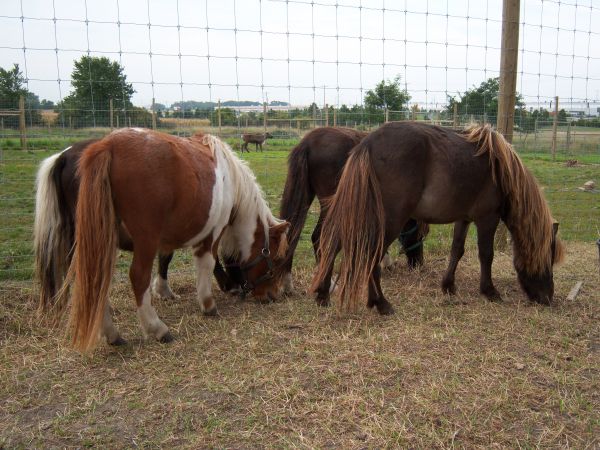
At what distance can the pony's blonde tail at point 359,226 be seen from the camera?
3.75 metres

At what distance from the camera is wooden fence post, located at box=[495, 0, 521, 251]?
579 cm

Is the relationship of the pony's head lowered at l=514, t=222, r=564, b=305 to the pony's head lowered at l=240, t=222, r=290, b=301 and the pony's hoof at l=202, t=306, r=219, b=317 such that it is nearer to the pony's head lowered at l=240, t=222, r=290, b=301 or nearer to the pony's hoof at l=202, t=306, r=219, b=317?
the pony's head lowered at l=240, t=222, r=290, b=301

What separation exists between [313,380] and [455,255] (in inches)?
90.7

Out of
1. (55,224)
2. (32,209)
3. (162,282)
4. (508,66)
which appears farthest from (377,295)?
(32,209)

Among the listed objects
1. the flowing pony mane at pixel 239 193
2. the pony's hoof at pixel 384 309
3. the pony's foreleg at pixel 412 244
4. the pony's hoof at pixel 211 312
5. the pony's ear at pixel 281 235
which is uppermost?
the flowing pony mane at pixel 239 193

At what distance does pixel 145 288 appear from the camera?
10.8 feet

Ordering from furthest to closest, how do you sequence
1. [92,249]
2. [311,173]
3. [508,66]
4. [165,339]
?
[508,66] → [311,173] → [165,339] → [92,249]

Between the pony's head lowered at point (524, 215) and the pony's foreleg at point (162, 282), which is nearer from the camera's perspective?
the pony's head lowered at point (524, 215)

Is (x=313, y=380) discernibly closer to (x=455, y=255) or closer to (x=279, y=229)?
(x=279, y=229)

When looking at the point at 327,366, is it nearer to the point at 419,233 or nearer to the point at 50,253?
the point at 50,253

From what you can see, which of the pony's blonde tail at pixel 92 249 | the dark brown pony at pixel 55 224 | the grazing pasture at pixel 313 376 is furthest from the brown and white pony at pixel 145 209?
the grazing pasture at pixel 313 376

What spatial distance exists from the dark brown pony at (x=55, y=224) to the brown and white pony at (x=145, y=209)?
0.67 ft

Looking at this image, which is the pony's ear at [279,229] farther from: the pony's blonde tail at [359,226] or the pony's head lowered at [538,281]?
the pony's head lowered at [538,281]

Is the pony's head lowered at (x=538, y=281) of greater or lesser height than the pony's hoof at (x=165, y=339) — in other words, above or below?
above
